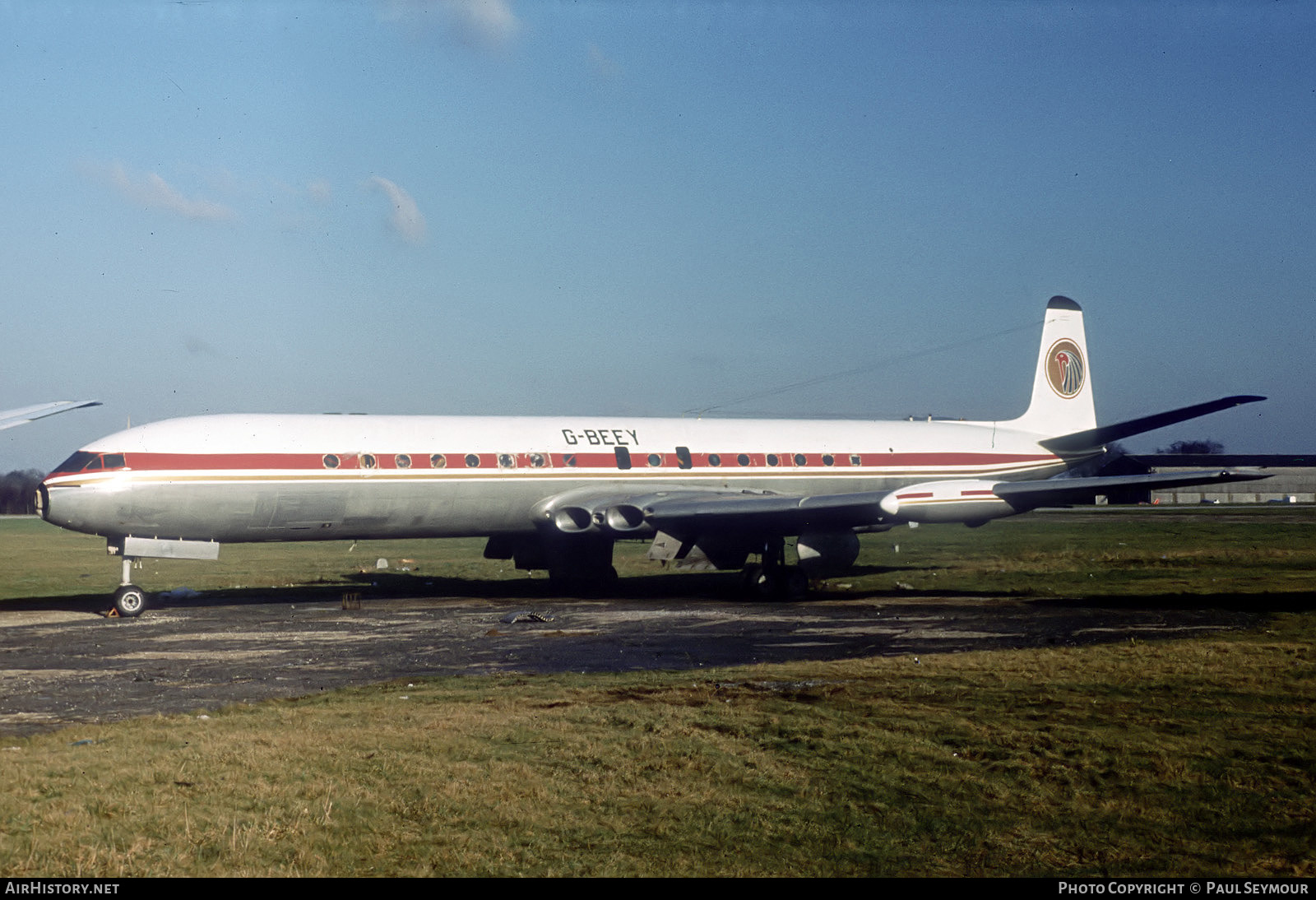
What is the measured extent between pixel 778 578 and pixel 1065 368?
523 inches

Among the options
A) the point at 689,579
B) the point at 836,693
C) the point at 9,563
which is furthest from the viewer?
the point at 9,563

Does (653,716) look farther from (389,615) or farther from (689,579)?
(689,579)

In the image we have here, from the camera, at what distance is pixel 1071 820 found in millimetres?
6480

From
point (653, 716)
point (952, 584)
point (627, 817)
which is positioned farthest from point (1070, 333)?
point (627, 817)

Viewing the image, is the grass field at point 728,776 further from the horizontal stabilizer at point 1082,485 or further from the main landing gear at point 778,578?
the main landing gear at point 778,578

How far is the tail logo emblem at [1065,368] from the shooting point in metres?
31.9

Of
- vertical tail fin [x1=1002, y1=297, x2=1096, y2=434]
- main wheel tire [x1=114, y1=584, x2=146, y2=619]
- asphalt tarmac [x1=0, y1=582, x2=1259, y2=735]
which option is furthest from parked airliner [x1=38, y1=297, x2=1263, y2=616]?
vertical tail fin [x1=1002, y1=297, x2=1096, y2=434]

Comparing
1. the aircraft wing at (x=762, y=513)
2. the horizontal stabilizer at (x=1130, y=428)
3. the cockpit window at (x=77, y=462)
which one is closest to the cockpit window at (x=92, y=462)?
the cockpit window at (x=77, y=462)

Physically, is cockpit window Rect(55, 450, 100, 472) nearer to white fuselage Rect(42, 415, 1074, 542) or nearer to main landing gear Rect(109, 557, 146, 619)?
white fuselage Rect(42, 415, 1074, 542)

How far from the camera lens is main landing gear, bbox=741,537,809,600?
23469mm

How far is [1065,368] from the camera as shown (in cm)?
3198

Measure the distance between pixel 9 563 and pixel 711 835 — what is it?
31.9 metres

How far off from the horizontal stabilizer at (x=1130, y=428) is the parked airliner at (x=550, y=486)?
0.06 metres

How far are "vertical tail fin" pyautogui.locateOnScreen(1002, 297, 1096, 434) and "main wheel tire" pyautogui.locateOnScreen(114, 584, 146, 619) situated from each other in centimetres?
2255
